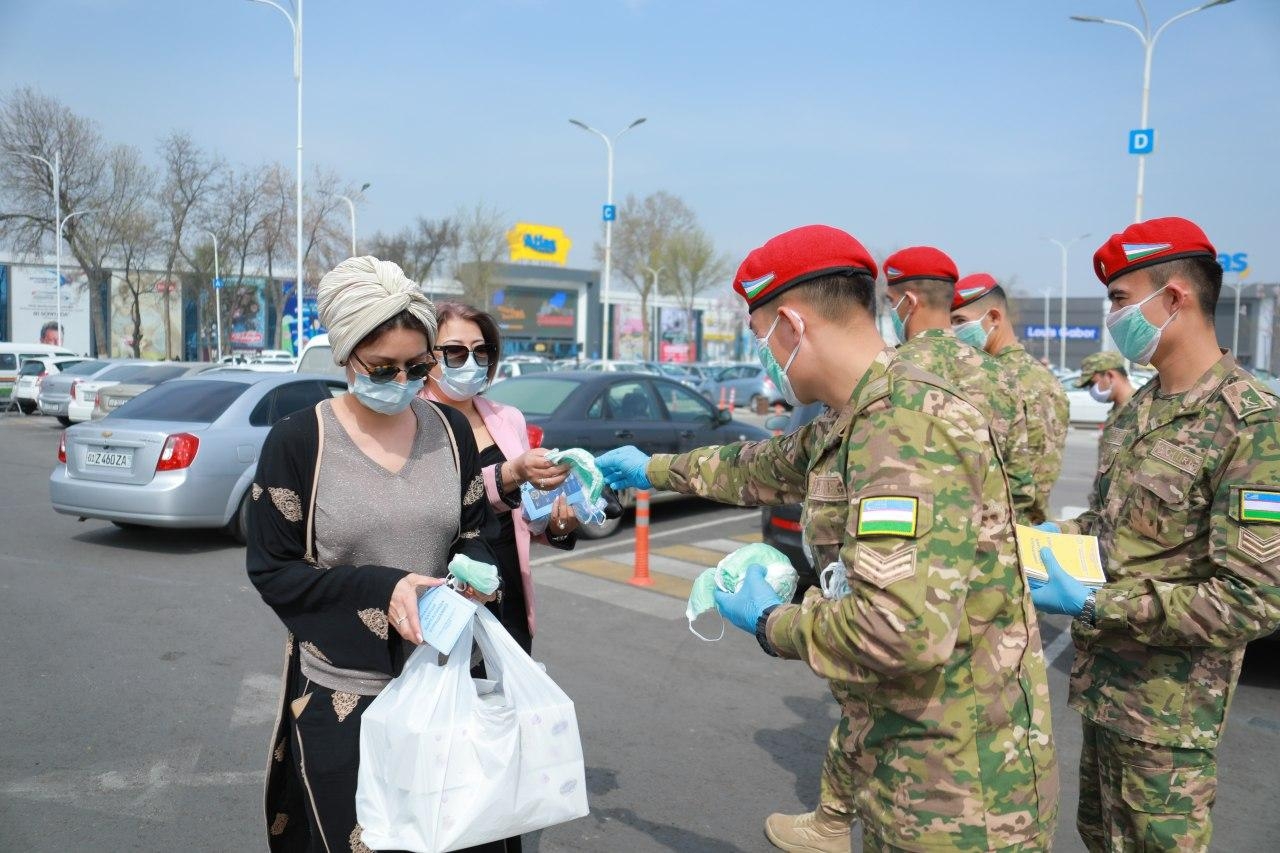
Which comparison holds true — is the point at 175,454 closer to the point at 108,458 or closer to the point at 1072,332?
the point at 108,458

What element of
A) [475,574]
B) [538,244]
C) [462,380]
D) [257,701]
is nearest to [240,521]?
[257,701]

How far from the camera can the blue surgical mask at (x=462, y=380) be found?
335cm

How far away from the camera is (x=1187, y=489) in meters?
2.47

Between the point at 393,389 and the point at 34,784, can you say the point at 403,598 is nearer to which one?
the point at 393,389

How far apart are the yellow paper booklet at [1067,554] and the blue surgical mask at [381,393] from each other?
5.49 ft

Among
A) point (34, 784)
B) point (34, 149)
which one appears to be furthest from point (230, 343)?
point (34, 784)

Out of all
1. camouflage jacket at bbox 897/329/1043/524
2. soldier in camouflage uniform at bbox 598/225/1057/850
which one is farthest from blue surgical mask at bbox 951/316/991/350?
soldier in camouflage uniform at bbox 598/225/1057/850

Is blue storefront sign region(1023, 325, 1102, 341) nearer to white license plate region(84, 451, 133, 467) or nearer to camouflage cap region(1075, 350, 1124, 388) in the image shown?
camouflage cap region(1075, 350, 1124, 388)

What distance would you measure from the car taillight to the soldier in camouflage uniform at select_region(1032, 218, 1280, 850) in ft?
24.9

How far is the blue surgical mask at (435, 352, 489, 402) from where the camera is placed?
132 inches

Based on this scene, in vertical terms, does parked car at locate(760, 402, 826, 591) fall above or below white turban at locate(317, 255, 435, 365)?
below

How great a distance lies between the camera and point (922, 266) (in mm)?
4742

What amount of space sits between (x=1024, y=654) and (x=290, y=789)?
1.79m

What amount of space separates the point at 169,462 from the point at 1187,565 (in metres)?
7.99
